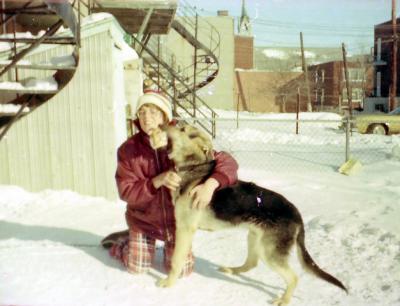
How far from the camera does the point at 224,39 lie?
37.6 meters

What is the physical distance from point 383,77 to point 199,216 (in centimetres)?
2642

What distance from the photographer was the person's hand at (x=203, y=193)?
2986mm

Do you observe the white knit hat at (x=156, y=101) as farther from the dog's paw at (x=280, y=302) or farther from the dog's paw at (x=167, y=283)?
the dog's paw at (x=280, y=302)

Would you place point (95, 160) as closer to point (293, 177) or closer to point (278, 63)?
point (293, 177)

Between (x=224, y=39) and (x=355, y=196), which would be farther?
(x=224, y=39)

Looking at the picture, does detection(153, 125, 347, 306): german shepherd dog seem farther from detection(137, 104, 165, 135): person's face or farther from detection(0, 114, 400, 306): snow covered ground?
detection(0, 114, 400, 306): snow covered ground

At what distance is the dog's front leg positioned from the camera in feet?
10.2

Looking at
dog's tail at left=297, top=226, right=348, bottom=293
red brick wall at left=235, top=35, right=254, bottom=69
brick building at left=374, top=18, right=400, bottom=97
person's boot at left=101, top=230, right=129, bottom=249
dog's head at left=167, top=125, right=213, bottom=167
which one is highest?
red brick wall at left=235, top=35, right=254, bottom=69

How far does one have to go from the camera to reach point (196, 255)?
4.04 meters

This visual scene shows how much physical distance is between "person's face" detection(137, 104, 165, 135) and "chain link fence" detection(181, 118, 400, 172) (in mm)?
5370

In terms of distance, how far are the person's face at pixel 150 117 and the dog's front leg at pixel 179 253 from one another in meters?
0.77

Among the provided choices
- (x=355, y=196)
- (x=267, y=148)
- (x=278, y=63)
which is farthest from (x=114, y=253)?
(x=278, y=63)

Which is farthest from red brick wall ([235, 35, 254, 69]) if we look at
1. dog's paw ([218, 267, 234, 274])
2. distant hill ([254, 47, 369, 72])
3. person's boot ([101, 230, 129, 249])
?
dog's paw ([218, 267, 234, 274])

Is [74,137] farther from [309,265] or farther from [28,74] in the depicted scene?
[309,265]
